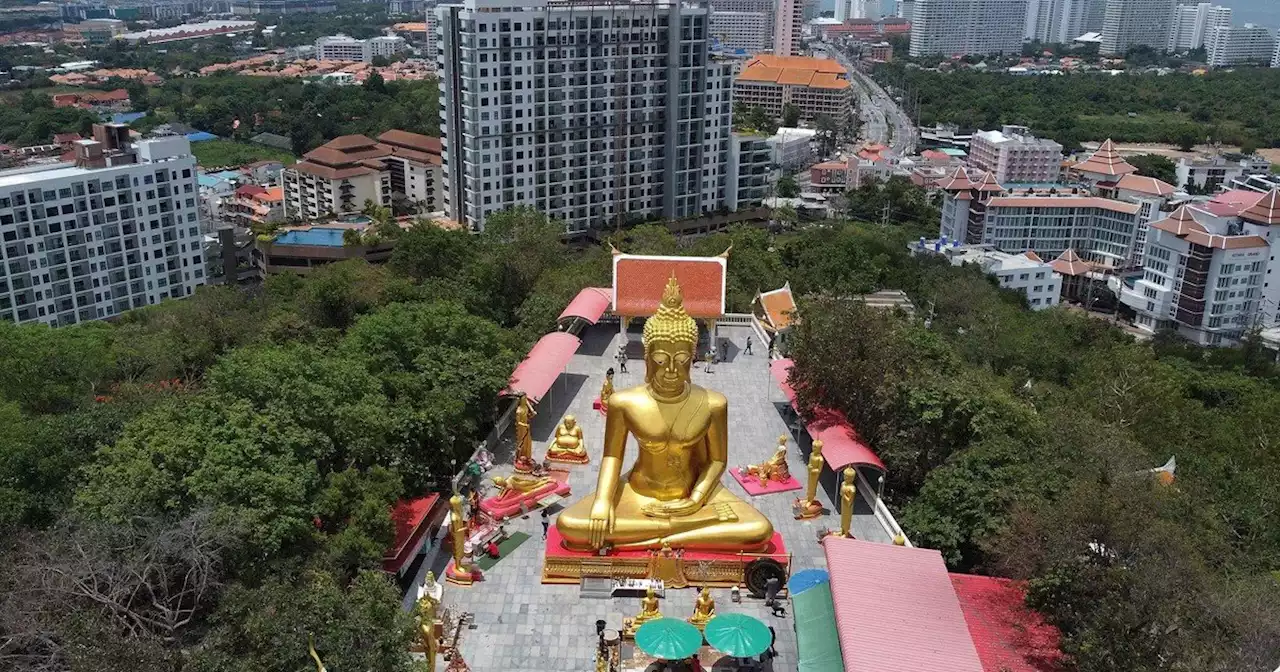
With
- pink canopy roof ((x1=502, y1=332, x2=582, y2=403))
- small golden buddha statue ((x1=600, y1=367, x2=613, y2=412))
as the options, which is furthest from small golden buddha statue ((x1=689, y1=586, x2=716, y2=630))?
small golden buddha statue ((x1=600, y1=367, x2=613, y2=412))

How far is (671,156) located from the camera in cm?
5969

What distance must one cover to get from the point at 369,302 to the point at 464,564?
1744cm

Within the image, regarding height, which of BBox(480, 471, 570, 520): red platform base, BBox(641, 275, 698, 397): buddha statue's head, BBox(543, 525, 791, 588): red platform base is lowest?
BBox(480, 471, 570, 520): red platform base

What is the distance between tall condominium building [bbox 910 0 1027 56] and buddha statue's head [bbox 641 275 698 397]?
598 ft

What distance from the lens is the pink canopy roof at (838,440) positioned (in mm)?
22234

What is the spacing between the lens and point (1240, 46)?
176 meters

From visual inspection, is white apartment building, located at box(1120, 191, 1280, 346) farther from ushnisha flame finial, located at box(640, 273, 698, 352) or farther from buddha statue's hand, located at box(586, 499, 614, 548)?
buddha statue's hand, located at box(586, 499, 614, 548)

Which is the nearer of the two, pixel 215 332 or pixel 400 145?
pixel 215 332

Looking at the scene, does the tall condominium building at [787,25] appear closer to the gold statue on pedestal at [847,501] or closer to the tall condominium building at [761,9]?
the tall condominium building at [761,9]

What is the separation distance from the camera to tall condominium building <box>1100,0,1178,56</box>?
190 m

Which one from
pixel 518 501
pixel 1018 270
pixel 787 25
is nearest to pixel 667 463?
pixel 518 501

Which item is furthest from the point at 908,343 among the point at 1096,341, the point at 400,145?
the point at 400,145

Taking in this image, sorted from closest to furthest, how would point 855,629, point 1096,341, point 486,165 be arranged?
point 855,629 < point 1096,341 < point 486,165

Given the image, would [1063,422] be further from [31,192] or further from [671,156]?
[31,192]
